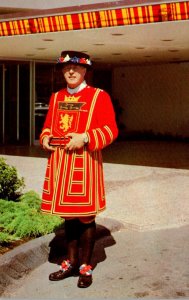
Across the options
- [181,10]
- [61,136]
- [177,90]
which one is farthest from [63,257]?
[177,90]

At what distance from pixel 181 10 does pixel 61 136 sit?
491 centimetres

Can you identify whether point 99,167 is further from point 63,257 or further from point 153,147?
point 153,147

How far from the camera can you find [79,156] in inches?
163

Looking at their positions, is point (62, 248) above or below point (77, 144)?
below

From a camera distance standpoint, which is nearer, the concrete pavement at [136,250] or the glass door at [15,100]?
the concrete pavement at [136,250]

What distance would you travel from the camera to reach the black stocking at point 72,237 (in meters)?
4.43

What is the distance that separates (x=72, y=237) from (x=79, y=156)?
2.46 ft

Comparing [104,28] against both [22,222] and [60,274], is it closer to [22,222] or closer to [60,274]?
[22,222]

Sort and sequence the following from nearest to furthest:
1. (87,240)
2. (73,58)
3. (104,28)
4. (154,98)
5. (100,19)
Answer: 1. (73,58)
2. (87,240)
3. (100,19)
4. (104,28)
5. (154,98)

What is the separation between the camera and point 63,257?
5148 millimetres

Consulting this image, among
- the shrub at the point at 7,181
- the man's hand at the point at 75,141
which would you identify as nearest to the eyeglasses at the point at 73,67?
the man's hand at the point at 75,141

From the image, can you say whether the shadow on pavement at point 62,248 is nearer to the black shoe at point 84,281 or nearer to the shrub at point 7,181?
the black shoe at point 84,281

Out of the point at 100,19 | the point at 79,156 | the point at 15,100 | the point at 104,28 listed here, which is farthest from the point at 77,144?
the point at 15,100

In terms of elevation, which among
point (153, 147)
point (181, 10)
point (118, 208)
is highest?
point (181, 10)
